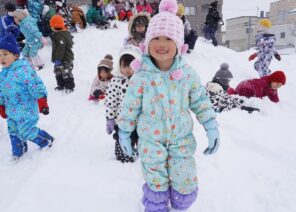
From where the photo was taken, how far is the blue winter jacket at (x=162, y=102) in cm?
206

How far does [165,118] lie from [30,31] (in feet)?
22.4

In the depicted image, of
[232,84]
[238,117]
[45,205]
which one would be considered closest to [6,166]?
[45,205]

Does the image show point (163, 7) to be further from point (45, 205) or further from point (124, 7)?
point (124, 7)

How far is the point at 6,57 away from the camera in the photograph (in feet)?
10.9

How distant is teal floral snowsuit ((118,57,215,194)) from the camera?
2068 mm

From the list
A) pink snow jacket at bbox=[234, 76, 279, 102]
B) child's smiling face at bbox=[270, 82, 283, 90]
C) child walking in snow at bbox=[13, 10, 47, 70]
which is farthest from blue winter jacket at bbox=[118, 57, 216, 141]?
child walking in snow at bbox=[13, 10, 47, 70]

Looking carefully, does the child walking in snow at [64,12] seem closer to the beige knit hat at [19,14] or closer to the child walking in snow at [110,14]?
the child walking in snow at [110,14]

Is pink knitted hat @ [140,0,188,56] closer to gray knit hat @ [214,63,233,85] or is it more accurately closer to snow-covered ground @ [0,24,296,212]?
snow-covered ground @ [0,24,296,212]

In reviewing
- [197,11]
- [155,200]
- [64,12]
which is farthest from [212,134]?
[197,11]

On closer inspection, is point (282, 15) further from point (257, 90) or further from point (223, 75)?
point (257, 90)

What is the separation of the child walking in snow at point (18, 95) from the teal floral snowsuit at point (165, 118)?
5.17 feet

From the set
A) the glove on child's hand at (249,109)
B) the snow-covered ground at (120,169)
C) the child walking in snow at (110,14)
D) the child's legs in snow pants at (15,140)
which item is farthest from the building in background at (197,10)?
the child's legs in snow pants at (15,140)

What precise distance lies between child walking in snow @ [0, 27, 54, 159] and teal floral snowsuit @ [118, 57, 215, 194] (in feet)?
5.17

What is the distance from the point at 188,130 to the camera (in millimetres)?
2191
